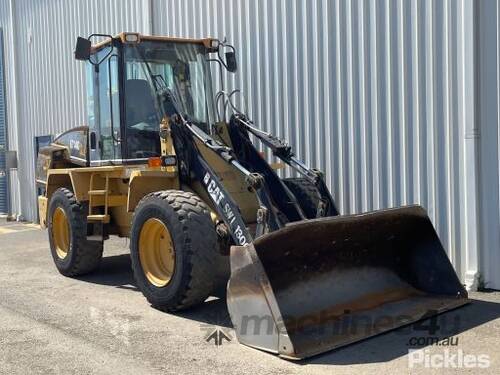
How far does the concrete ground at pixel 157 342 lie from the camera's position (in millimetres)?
4832

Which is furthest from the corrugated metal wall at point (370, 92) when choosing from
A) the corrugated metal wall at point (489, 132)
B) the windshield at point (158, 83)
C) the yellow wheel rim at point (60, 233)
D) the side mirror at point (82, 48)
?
the yellow wheel rim at point (60, 233)

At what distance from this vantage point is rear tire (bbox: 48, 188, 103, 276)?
26.5 ft

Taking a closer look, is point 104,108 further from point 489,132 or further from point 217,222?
point 489,132

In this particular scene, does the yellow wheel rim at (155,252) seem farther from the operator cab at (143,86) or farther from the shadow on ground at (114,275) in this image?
the operator cab at (143,86)

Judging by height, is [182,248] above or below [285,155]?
below

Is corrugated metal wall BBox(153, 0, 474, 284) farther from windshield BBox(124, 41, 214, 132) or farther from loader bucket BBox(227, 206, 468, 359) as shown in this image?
windshield BBox(124, 41, 214, 132)

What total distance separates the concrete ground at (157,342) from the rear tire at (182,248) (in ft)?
0.76

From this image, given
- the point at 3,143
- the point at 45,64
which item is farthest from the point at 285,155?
the point at 3,143

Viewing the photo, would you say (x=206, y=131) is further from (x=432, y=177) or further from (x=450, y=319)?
(x=450, y=319)

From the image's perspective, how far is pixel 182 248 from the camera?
5.89m

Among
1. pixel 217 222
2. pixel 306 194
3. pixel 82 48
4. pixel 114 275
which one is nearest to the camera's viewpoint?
pixel 217 222

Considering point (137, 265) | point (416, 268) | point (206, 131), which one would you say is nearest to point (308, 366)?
point (416, 268)

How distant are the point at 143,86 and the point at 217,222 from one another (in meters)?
2.11

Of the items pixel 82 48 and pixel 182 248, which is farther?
pixel 82 48
